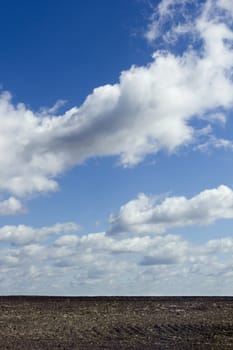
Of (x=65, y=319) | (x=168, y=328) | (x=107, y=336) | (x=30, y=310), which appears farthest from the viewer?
(x=30, y=310)

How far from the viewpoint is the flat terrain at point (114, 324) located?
24953 millimetres

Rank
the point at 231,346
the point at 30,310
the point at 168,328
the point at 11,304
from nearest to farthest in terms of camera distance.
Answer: the point at 231,346 < the point at 168,328 < the point at 30,310 < the point at 11,304

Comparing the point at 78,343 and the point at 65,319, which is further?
the point at 65,319

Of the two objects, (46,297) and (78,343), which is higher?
(46,297)

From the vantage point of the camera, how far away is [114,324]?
30047 mm

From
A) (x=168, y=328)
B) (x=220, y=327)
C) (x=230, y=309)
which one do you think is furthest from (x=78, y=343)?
(x=230, y=309)

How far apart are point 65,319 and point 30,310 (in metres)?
4.84

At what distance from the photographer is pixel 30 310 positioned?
118 feet

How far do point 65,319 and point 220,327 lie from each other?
27.9 feet

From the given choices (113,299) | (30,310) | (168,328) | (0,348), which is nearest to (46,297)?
(113,299)

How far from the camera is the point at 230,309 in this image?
37.7 metres

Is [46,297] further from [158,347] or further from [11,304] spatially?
[158,347]

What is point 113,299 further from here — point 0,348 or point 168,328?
point 0,348

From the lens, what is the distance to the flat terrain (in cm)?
2495
